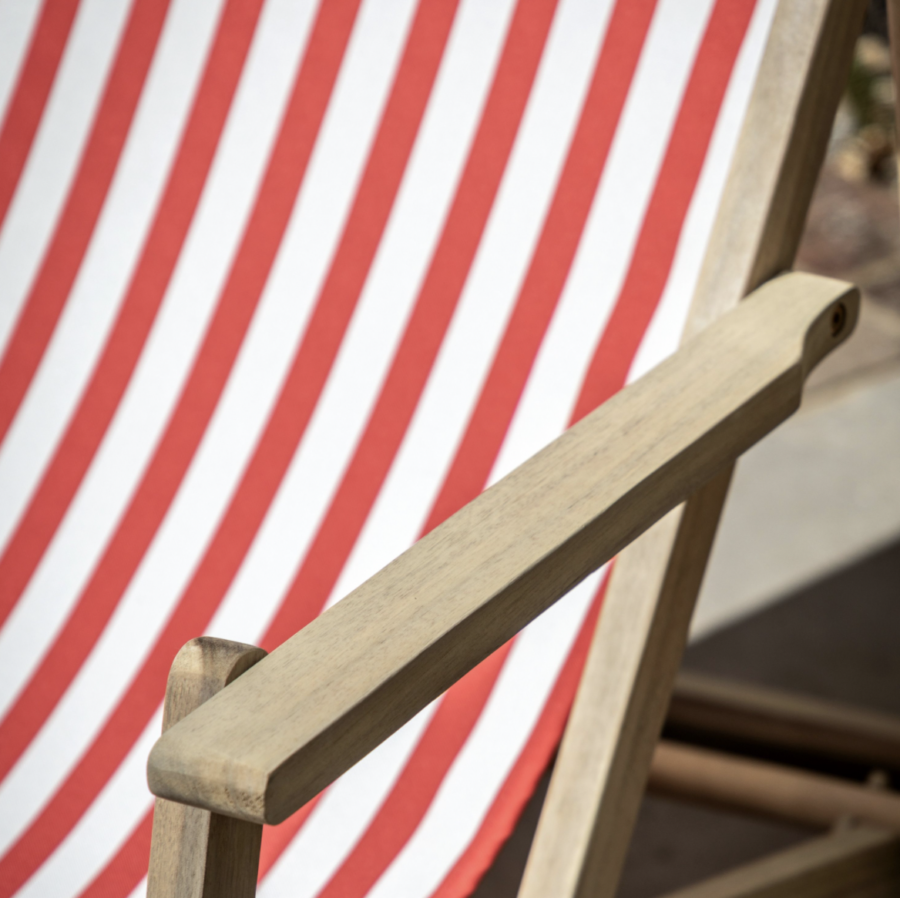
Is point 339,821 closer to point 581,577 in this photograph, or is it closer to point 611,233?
point 581,577

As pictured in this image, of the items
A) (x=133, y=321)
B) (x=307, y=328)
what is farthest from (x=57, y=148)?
(x=307, y=328)

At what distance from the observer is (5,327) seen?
1066 mm

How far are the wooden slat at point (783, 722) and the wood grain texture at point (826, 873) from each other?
0.14 m

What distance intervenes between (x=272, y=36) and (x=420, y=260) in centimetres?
25

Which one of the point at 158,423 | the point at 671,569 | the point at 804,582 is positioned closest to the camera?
the point at 671,569

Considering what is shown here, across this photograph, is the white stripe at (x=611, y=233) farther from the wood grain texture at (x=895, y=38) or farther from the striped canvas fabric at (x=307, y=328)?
the wood grain texture at (x=895, y=38)

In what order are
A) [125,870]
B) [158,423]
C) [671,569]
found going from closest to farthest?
[671,569] → [125,870] → [158,423]

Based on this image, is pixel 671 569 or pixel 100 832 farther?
pixel 100 832

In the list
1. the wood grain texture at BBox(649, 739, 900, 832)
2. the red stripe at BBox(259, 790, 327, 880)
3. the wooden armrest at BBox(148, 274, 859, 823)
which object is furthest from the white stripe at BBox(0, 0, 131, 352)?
the wood grain texture at BBox(649, 739, 900, 832)

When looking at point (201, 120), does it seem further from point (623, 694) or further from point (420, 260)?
point (623, 694)

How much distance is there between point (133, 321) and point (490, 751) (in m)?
0.51

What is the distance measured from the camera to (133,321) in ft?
3.44

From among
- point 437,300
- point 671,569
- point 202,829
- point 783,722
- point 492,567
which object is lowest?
point 202,829

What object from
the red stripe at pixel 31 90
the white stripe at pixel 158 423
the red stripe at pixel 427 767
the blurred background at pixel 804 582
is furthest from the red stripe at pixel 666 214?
the blurred background at pixel 804 582
